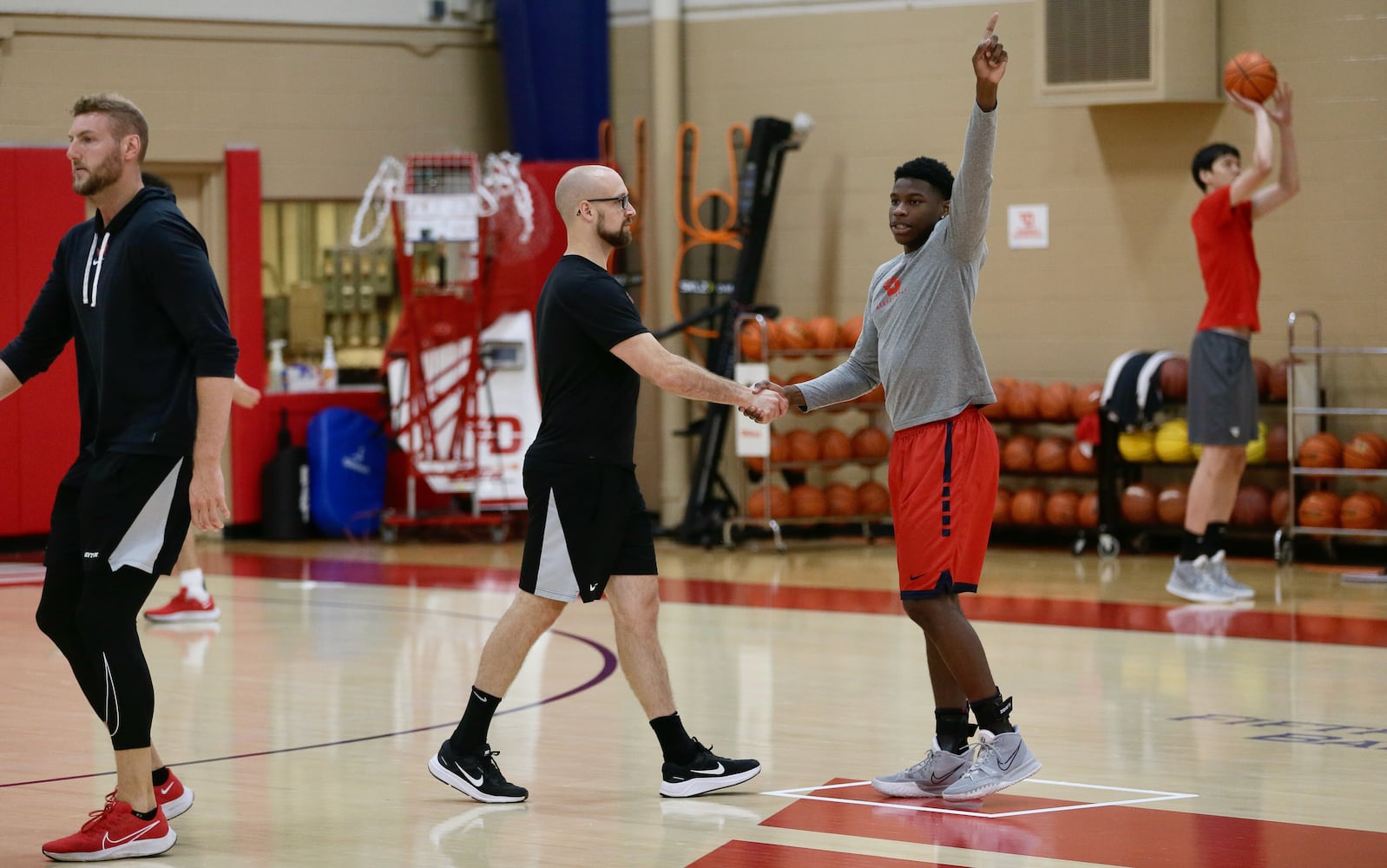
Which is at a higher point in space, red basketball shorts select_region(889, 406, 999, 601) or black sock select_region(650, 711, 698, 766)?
red basketball shorts select_region(889, 406, 999, 601)

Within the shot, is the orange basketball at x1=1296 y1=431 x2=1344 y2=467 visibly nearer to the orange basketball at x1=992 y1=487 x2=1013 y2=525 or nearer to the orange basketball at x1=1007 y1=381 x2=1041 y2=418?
the orange basketball at x1=1007 y1=381 x2=1041 y2=418

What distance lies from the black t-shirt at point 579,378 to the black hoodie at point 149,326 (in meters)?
0.89

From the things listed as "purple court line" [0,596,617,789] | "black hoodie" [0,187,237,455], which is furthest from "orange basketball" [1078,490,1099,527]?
"black hoodie" [0,187,237,455]

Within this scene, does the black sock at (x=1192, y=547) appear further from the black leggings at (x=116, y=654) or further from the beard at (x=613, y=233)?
the black leggings at (x=116, y=654)

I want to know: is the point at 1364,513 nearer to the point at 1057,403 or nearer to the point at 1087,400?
the point at 1087,400

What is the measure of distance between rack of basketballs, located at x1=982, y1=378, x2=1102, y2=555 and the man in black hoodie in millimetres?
6734

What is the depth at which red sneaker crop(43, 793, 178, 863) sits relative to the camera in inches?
158

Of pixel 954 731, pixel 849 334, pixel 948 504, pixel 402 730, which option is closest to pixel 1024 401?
pixel 849 334

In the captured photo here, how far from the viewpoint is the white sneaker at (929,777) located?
4.58 metres

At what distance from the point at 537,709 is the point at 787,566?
4043 millimetres

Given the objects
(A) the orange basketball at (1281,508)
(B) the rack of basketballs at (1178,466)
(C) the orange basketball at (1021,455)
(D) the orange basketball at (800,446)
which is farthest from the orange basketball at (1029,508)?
(A) the orange basketball at (1281,508)

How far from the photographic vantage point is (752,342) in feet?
34.3

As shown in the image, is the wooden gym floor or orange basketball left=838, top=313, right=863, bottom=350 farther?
orange basketball left=838, top=313, right=863, bottom=350

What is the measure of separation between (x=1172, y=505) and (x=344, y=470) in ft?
17.3
